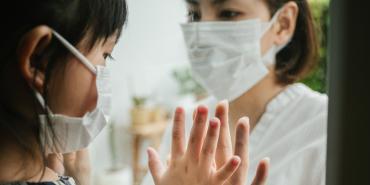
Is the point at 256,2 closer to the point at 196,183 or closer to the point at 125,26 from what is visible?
the point at 125,26

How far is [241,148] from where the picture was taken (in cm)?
61

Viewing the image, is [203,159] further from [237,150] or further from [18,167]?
[18,167]

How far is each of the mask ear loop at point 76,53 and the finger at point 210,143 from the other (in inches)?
8.3

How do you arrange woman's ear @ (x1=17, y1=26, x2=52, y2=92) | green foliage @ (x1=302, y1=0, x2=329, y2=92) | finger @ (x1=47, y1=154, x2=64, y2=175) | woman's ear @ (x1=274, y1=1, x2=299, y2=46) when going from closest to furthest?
woman's ear @ (x1=17, y1=26, x2=52, y2=92) → finger @ (x1=47, y1=154, x2=64, y2=175) → green foliage @ (x1=302, y1=0, x2=329, y2=92) → woman's ear @ (x1=274, y1=1, x2=299, y2=46)

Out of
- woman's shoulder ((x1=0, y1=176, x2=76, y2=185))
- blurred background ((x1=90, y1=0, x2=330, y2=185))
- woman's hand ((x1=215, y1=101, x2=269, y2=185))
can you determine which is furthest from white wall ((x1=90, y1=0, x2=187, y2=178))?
woman's hand ((x1=215, y1=101, x2=269, y2=185))

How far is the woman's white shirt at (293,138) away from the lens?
813 millimetres

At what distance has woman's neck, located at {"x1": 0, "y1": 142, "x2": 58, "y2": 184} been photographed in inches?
24.0

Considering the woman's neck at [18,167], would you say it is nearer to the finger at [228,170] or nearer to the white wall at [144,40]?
the white wall at [144,40]

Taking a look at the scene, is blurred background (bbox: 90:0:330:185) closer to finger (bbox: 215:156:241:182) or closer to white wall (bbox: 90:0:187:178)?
white wall (bbox: 90:0:187:178)

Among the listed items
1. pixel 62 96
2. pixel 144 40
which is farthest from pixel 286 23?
pixel 62 96

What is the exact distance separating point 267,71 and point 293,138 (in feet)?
0.59

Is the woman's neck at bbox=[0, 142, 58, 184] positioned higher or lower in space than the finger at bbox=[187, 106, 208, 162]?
lower

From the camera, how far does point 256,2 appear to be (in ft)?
2.89

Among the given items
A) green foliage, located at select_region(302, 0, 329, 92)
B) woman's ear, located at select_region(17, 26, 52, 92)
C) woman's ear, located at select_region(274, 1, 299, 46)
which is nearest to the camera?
woman's ear, located at select_region(17, 26, 52, 92)
